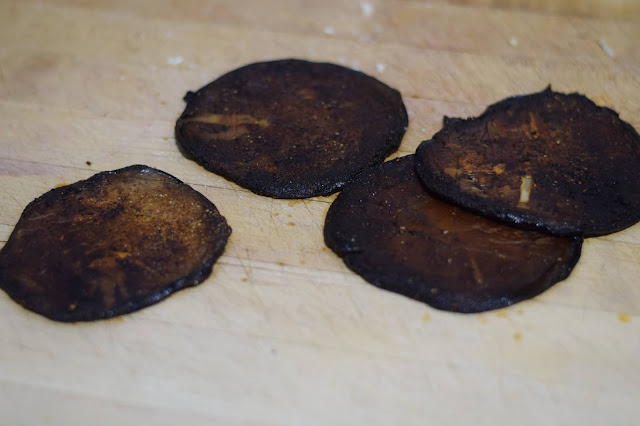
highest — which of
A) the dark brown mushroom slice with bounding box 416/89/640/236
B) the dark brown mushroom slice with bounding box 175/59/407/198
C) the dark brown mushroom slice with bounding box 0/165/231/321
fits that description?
the dark brown mushroom slice with bounding box 416/89/640/236

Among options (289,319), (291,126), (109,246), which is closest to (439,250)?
(289,319)

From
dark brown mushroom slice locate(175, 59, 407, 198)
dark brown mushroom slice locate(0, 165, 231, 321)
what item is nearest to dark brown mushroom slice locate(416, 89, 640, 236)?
dark brown mushroom slice locate(175, 59, 407, 198)

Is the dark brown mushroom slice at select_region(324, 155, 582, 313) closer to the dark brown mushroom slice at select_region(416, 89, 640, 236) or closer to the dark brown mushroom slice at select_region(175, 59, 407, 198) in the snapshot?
the dark brown mushroom slice at select_region(416, 89, 640, 236)

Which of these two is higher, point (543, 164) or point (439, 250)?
point (543, 164)

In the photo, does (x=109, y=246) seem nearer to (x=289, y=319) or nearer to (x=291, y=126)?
(x=289, y=319)

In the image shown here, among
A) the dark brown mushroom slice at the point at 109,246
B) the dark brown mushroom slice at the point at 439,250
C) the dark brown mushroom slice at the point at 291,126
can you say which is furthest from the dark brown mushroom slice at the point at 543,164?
the dark brown mushroom slice at the point at 109,246

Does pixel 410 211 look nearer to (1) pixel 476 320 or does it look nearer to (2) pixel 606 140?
(1) pixel 476 320

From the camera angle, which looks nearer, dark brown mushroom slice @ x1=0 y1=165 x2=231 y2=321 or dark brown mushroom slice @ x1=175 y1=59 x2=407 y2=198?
dark brown mushroom slice @ x1=0 y1=165 x2=231 y2=321

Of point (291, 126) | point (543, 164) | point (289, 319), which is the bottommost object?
point (289, 319)
